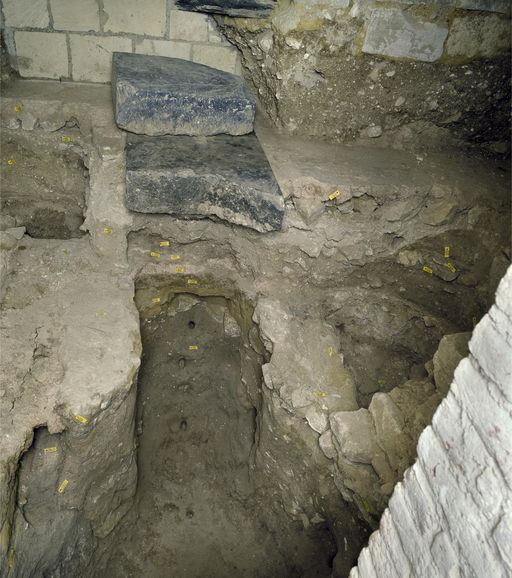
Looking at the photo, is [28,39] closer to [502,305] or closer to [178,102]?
[178,102]

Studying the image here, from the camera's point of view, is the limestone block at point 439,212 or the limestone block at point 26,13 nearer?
the limestone block at point 439,212

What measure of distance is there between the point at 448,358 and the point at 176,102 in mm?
2325

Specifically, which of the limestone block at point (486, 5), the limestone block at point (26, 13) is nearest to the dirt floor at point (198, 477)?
the limestone block at point (26, 13)

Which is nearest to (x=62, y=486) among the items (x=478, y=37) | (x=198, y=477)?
(x=198, y=477)

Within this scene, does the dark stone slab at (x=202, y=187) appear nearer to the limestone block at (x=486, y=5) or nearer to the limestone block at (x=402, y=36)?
the limestone block at (x=402, y=36)

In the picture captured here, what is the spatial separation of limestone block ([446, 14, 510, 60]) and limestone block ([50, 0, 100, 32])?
262cm

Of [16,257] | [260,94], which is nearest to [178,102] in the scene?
[260,94]

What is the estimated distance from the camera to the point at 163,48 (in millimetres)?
3867

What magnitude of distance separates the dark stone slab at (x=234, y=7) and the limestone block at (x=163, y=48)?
28 centimetres

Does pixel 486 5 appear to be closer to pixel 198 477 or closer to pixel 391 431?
pixel 391 431

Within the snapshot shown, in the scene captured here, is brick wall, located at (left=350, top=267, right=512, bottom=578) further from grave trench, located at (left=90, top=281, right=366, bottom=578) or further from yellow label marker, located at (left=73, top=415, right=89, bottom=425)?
grave trench, located at (left=90, top=281, right=366, bottom=578)

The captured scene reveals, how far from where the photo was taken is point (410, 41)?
3.40 m

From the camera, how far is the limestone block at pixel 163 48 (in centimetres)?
384

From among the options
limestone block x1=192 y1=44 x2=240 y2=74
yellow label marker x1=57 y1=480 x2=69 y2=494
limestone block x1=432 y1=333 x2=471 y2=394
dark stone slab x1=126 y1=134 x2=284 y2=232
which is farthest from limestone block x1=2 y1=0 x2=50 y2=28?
limestone block x1=432 y1=333 x2=471 y2=394
